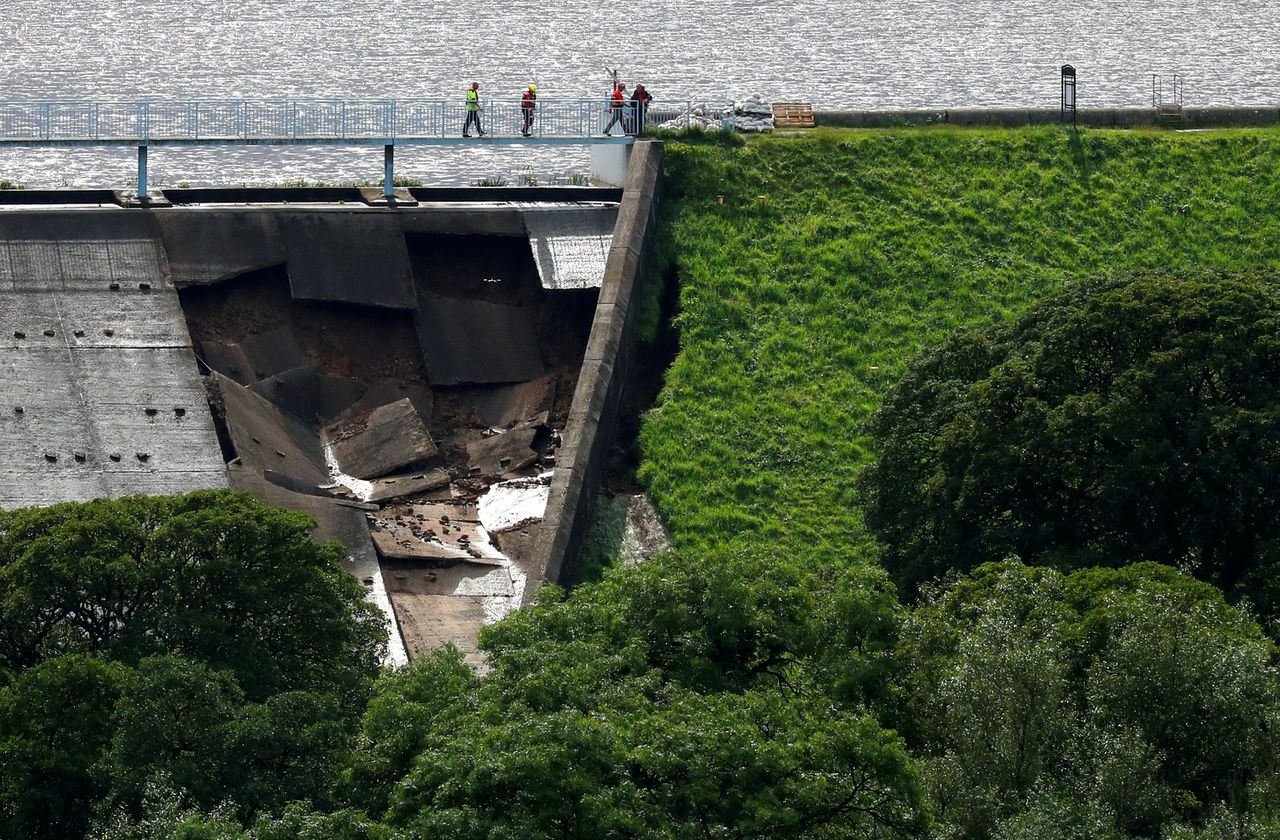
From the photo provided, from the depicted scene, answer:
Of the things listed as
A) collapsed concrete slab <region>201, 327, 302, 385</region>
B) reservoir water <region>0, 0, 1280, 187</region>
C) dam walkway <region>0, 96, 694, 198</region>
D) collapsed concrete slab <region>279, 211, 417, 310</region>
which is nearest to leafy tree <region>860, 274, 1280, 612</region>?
collapsed concrete slab <region>279, 211, 417, 310</region>

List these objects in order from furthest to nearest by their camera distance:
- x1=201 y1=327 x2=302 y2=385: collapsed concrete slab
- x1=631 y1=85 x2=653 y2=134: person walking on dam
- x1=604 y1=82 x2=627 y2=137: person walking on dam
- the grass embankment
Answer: x1=631 y1=85 x2=653 y2=134: person walking on dam < x1=604 y1=82 x2=627 y2=137: person walking on dam < x1=201 y1=327 x2=302 y2=385: collapsed concrete slab < the grass embankment

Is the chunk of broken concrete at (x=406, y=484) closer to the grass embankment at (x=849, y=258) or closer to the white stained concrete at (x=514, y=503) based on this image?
the white stained concrete at (x=514, y=503)

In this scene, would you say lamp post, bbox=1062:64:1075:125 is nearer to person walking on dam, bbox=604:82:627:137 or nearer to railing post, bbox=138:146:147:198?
person walking on dam, bbox=604:82:627:137

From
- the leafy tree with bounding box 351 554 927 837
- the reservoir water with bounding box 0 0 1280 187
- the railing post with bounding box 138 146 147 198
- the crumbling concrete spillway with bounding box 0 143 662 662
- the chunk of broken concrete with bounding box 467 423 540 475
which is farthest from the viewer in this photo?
the reservoir water with bounding box 0 0 1280 187

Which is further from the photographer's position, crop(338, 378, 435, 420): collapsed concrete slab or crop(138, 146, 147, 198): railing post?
crop(138, 146, 147, 198): railing post

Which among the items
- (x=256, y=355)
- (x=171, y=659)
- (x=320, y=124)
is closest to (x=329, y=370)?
(x=256, y=355)

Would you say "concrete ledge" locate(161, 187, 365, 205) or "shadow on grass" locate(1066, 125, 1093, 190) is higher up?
"concrete ledge" locate(161, 187, 365, 205)

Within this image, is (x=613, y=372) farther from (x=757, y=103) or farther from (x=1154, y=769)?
(x=1154, y=769)
